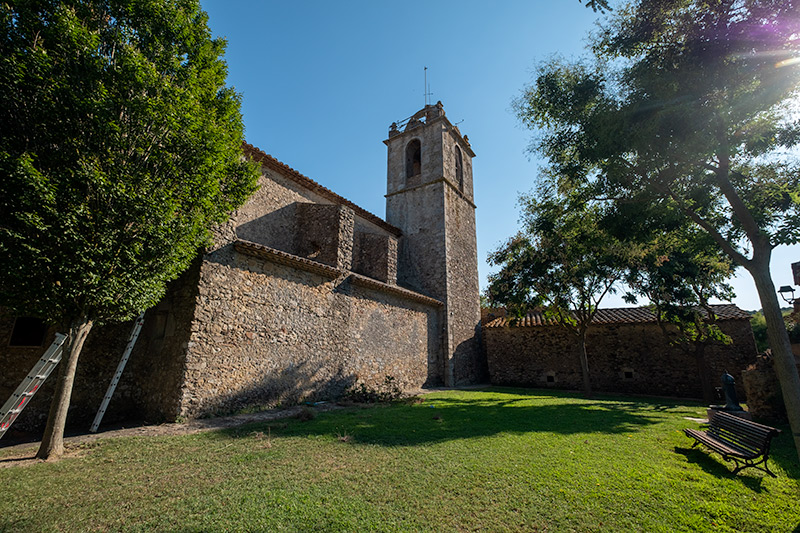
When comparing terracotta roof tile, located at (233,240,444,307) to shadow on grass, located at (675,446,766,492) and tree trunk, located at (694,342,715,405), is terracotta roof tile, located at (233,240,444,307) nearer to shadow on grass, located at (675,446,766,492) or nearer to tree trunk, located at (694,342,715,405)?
shadow on grass, located at (675,446,766,492)

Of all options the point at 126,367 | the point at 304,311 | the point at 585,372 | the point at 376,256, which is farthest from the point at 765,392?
the point at 126,367

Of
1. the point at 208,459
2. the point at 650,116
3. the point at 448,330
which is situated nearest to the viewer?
the point at 208,459

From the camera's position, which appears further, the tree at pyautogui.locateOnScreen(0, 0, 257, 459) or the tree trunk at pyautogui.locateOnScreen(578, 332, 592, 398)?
the tree trunk at pyautogui.locateOnScreen(578, 332, 592, 398)

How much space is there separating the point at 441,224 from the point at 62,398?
1479cm

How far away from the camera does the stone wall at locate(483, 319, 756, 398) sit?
13.1m

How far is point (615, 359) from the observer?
584 inches

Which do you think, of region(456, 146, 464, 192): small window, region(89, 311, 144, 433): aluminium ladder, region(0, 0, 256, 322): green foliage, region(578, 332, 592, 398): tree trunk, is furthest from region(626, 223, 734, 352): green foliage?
region(89, 311, 144, 433): aluminium ladder

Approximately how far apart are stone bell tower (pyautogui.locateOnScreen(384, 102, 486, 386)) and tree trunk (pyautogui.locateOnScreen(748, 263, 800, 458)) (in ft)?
37.4

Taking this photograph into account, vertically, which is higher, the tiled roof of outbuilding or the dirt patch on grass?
the tiled roof of outbuilding

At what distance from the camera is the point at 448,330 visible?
1545 cm

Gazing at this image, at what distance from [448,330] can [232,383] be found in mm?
9970

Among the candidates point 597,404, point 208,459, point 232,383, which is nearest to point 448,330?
point 597,404

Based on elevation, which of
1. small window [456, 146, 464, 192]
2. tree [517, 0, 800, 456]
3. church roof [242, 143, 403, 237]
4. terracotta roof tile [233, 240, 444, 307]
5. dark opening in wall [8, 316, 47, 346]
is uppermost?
small window [456, 146, 464, 192]

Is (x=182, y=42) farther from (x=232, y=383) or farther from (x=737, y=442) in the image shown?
(x=737, y=442)
